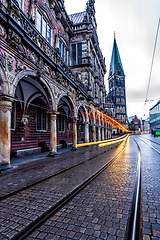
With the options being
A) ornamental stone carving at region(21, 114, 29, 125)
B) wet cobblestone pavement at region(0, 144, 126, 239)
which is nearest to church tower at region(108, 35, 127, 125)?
ornamental stone carving at region(21, 114, 29, 125)

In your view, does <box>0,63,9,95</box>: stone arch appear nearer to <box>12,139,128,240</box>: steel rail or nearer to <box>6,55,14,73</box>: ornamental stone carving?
<box>6,55,14,73</box>: ornamental stone carving

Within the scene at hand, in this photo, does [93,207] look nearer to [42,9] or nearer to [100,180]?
[100,180]

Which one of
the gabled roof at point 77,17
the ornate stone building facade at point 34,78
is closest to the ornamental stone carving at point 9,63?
the ornate stone building facade at point 34,78

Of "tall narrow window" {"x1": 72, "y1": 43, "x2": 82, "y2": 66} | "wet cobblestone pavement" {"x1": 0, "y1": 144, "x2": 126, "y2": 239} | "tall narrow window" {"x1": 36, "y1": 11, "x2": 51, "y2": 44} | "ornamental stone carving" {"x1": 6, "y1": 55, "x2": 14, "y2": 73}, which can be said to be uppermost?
"tall narrow window" {"x1": 72, "y1": 43, "x2": 82, "y2": 66}

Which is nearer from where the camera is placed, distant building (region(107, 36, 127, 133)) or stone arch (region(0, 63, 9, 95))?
stone arch (region(0, 63, 9, 95))

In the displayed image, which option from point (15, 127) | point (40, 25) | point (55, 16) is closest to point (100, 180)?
point (15, 127)

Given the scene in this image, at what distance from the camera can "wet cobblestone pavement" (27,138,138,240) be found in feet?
7.32

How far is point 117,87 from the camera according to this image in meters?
85.8

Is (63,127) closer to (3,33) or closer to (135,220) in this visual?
(3,33)

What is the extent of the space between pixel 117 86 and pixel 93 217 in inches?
3497

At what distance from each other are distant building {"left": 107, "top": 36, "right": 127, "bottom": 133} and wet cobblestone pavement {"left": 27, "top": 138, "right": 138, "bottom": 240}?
78.9m

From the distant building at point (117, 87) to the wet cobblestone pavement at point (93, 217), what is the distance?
7889cm

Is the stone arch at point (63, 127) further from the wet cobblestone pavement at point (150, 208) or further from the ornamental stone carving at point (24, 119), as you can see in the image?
the wet cobblestone pavement at point (150, 208)

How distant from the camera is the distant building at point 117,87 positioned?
8162 cm
